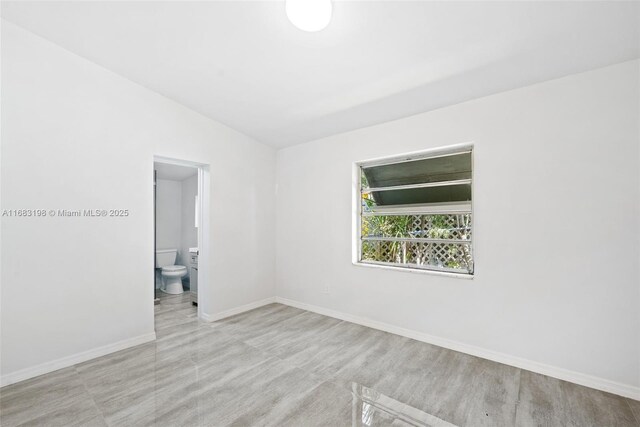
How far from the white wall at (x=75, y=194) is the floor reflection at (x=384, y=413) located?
240cm

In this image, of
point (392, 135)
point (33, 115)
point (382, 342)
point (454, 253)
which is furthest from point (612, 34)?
point (33, 115)

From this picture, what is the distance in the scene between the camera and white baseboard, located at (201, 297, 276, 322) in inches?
142

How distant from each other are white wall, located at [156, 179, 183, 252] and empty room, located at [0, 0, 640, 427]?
7.88 feet

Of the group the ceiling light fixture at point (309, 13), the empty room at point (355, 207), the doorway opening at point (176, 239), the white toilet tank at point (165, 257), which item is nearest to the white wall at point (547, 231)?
the empty room at point (355, 207)

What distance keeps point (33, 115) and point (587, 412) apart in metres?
4.80

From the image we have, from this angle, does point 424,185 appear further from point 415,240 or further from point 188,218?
point 188,218

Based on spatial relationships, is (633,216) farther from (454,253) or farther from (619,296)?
(454,253)

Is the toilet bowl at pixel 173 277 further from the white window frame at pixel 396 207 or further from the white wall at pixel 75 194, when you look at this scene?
the white window frame at pixel 396 207

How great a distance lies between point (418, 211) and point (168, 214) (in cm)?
475

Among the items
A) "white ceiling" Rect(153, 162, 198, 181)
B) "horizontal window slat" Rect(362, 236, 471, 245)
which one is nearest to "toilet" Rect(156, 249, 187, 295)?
"white ceiling" Rect(153, 162, 198, 181)

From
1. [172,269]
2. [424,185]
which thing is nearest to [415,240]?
[424,185]

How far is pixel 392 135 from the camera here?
10.7 ft

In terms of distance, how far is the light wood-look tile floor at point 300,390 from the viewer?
185 centimetres

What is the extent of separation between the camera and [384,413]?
1.89 m
